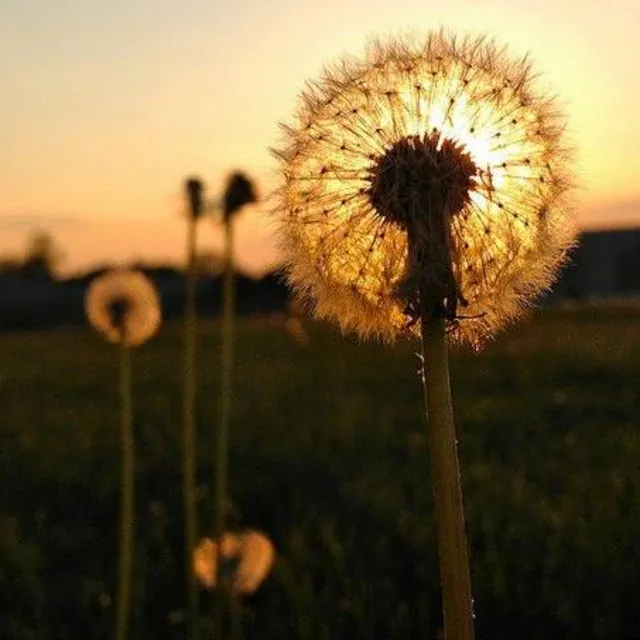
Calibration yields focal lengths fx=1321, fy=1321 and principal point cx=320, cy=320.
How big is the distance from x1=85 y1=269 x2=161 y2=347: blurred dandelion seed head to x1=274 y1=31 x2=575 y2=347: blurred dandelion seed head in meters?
0.58

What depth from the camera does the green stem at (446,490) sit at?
3.54 ft

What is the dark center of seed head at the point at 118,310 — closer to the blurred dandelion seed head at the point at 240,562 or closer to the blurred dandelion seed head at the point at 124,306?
the blurred dandelion seed head at the point at 124,306

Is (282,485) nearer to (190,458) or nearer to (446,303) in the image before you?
(190,458)

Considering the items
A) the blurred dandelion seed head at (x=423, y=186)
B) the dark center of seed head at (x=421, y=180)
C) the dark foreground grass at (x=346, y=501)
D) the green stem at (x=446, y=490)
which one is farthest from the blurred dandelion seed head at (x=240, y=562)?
the dark foreground grass at (x=346, y=501)

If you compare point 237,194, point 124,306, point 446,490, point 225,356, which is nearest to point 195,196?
point 237,194

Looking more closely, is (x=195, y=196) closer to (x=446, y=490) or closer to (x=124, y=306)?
(x=124, y=306)

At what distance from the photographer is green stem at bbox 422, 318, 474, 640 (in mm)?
1080

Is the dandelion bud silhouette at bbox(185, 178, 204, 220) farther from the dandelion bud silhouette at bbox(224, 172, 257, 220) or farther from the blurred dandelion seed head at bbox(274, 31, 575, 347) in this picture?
the blurred dandelion seed head at bbox(274, 31, 575, 347)

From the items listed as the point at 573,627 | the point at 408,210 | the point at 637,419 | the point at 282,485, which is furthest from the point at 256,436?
the point at 408,210

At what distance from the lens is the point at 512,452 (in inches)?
301

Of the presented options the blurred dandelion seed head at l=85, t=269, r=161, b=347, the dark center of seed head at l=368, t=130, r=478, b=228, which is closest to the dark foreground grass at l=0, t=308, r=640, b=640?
the blurred dandelion seed head at l=85, t=269, r=161, b=347

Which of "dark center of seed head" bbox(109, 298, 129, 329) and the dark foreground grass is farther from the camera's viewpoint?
the dark foreground grass

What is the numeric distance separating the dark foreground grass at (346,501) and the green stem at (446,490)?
3.26 meters

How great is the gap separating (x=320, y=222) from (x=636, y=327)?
55.0 ft
